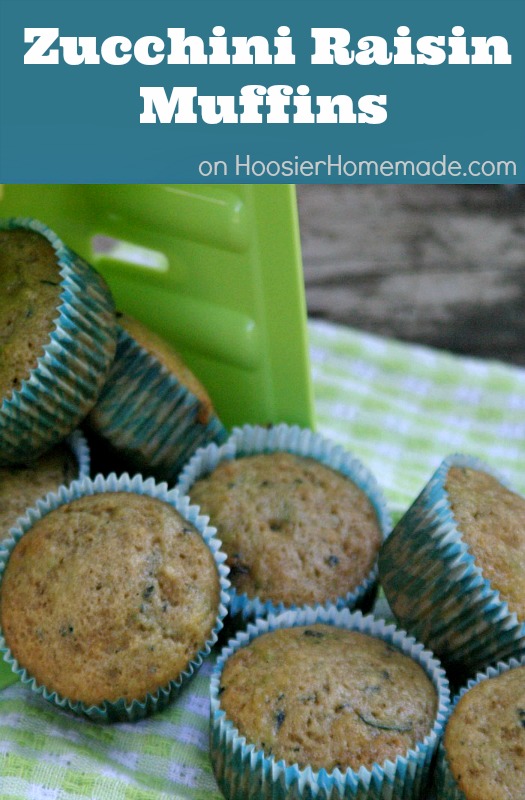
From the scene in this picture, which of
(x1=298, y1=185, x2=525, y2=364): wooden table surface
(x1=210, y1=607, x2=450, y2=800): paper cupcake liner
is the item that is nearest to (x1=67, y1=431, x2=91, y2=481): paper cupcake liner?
(x1=210, y1=607, x2=450, y2=800): paper cupcake liner

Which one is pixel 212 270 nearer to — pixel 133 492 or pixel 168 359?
pixel 168 359

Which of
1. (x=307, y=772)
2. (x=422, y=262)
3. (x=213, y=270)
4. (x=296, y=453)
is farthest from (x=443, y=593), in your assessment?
(x=422, y=262)

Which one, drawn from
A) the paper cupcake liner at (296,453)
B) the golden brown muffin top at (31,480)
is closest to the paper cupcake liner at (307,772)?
the paper cupcake liner at (296,453)

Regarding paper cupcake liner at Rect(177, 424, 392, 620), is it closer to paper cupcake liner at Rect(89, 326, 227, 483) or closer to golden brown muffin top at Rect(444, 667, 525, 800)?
paper cupcake liner at Rect(89, 326, 227, 483)

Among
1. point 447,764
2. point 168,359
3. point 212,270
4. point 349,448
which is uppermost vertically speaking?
point 212,270

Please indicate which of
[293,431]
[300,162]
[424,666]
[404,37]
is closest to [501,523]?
[424,666]

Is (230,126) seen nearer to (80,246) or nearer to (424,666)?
(80,246)

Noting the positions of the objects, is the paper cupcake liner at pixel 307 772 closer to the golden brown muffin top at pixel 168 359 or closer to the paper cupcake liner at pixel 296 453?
the paper cupcake liner at pixel 296 453
